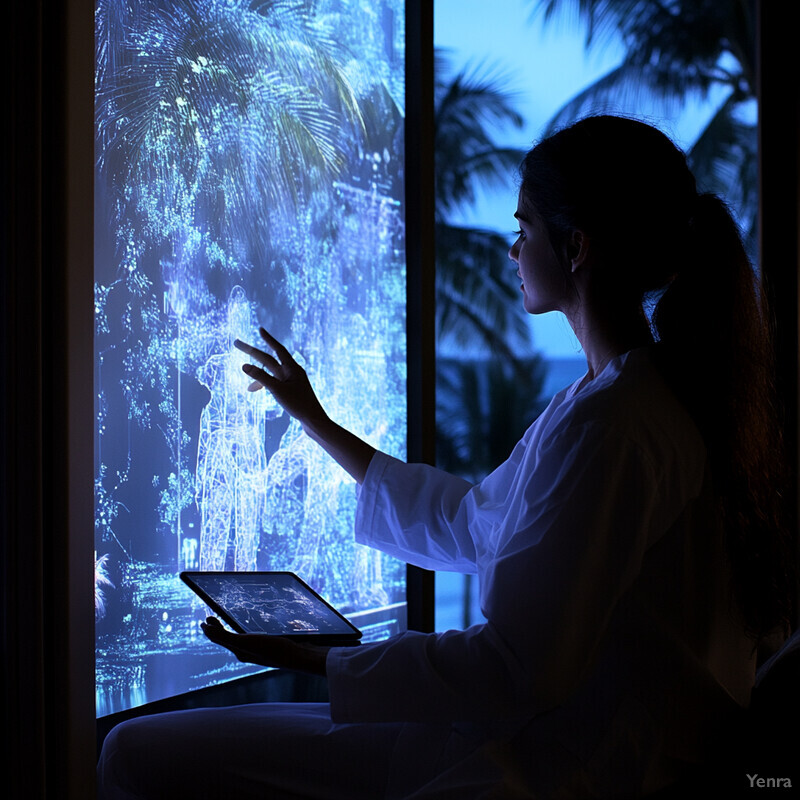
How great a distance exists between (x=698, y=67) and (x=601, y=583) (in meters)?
2.30

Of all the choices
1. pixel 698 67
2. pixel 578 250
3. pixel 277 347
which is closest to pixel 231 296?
pixel 277 347

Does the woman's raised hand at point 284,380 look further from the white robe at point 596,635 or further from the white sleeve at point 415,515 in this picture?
the white robe at point 596,635

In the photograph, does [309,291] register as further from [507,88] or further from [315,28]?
[507,88]

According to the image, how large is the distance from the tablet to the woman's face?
1.85 feet

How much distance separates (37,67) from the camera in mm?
1179

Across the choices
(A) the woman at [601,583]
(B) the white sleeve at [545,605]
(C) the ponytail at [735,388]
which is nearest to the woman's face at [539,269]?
(A) the woman at [601,583]

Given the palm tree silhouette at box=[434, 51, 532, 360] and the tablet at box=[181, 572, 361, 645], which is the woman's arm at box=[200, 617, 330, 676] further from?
the palm tree silhouette at box=[434, 51, 532, 360]

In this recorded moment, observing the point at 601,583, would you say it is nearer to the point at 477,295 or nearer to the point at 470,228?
the point at 470,228

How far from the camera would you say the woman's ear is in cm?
126

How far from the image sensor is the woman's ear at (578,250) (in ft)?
4.15

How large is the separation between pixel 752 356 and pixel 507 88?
5.02 feet

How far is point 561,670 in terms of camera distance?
1009 millimetres

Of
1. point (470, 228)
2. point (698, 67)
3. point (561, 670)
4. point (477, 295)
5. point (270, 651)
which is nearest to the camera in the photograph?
point (561, 670)

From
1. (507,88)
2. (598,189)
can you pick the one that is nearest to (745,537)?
(598,189)
